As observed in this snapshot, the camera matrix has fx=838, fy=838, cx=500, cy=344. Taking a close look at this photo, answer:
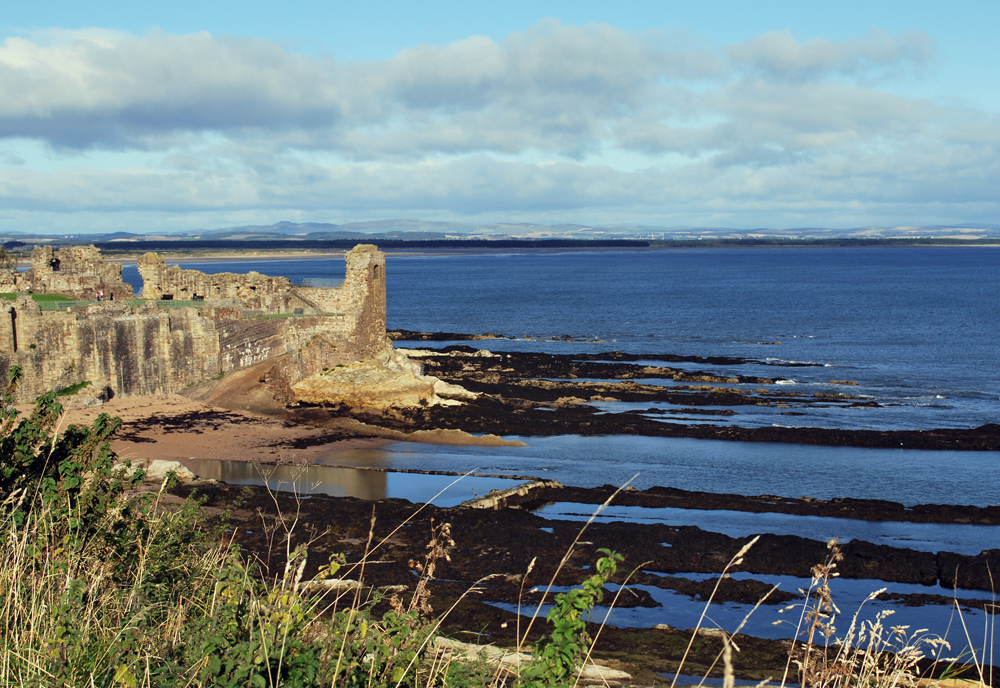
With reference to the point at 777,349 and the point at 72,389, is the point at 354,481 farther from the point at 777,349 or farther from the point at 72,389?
the point at 777,349

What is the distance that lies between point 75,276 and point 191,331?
24.8 feet

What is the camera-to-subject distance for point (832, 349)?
49.1 m

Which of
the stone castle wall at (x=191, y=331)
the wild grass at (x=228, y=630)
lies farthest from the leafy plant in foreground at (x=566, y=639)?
the stone castle wall at (x=191, y=331)

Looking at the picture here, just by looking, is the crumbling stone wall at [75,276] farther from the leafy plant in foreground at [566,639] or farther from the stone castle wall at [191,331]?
the leafy plant in foreground at [566,639]

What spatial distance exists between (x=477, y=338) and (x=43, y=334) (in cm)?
3320

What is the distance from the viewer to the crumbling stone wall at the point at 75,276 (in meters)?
30.2

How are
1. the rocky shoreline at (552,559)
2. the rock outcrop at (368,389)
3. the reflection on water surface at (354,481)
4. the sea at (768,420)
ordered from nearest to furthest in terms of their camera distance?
the rocky shoreline at (552,559)
the sea at (768,420)
the reflection on water surface at (354,481)
the rock outcrop at (368,389)

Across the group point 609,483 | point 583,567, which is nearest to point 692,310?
point 609,483

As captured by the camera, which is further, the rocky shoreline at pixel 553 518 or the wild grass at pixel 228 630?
the rocky shoreline at pixel 553 518

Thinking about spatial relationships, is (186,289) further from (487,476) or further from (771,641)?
(771,641)

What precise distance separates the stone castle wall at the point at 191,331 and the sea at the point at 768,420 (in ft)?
19.8

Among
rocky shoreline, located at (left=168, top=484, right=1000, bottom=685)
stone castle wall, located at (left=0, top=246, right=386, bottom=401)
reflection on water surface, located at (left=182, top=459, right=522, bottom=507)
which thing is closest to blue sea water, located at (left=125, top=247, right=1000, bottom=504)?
reflection on water surface, located at (left=182, top=459, right=522, bottom=507)

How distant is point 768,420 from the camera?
93.5ft

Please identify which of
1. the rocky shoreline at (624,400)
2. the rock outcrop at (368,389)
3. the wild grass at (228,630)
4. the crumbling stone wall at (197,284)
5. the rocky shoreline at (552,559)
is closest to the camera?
the wild grass at (228,630)
